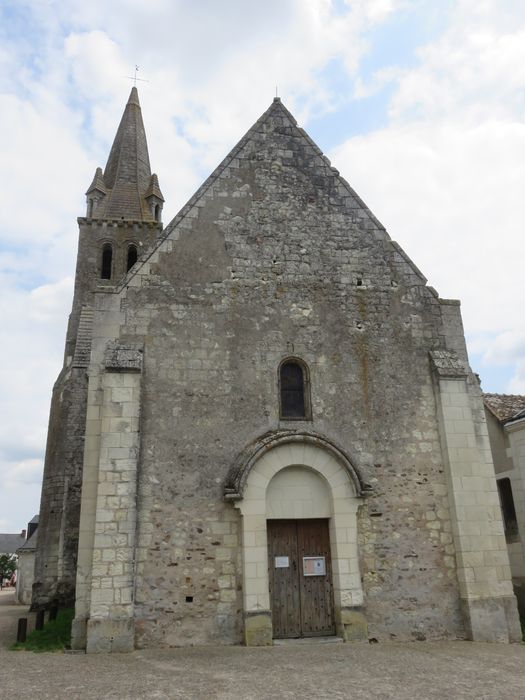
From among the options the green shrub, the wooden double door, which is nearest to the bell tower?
the green shrub

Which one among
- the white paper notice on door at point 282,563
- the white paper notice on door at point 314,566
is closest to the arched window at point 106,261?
the white paper notice on door at point 282,563

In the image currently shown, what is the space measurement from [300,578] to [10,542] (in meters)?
70.3

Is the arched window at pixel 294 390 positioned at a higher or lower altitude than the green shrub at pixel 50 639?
higher

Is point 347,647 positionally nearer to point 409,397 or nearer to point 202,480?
point 202,480

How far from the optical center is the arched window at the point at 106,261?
2522cm

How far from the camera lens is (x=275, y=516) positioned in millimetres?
10352

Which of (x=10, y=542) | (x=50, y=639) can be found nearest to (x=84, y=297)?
(x=50, y=639)


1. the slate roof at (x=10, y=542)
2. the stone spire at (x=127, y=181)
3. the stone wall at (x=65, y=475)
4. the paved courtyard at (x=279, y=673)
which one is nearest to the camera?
the paved courtyard at (x=279, y=673)

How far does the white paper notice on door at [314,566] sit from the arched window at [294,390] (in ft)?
8.42

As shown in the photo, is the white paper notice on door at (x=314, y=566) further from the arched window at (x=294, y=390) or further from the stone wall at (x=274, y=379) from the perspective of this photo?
the arched window at (x=294, y=390)

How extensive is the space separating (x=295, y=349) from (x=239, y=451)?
2322 millimetres

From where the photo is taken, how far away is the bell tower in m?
17.7

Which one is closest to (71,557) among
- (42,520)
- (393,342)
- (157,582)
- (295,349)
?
(42,520)

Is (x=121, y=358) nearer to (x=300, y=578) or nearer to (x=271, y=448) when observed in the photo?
(x=271, y=448)
